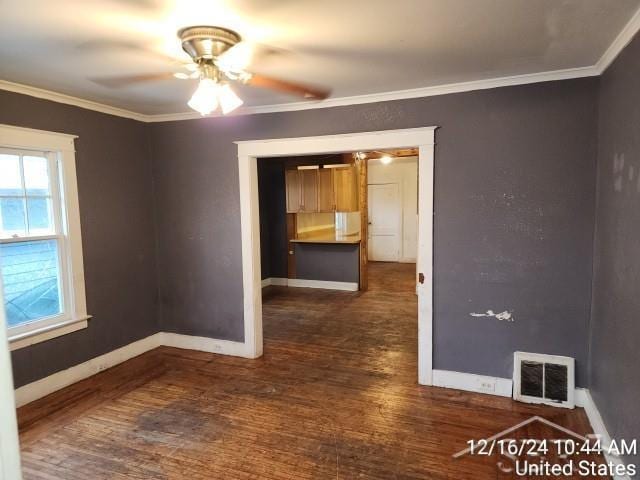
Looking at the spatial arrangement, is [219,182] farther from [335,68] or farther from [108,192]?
[335,68]

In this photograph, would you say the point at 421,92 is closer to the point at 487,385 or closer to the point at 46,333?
the point at 487,385

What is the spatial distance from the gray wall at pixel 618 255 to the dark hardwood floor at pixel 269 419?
1.87ft

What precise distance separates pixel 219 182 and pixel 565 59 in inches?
118

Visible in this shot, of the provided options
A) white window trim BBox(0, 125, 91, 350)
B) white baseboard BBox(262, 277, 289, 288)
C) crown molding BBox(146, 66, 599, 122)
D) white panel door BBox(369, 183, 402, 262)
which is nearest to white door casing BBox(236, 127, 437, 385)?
crown molding BBox(146, 66, 599, 122)

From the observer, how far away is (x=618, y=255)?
2.29 m

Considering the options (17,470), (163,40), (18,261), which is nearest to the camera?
(17,470)

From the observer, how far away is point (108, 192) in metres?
3.80

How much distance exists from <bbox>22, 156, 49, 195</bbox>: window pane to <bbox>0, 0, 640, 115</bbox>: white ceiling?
23.8 inches

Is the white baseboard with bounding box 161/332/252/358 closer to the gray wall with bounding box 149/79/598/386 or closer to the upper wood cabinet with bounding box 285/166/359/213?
the gray wall with bounding box 149/79/598/386

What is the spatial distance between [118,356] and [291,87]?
3.05 m

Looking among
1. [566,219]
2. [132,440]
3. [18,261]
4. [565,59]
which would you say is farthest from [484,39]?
[18,261]

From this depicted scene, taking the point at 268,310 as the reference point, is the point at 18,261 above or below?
above

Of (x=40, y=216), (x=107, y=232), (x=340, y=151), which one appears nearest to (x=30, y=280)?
(x=40, y=216)

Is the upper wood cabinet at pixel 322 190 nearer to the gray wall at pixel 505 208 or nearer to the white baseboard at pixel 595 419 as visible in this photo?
the gray wall at pixel 505 208
